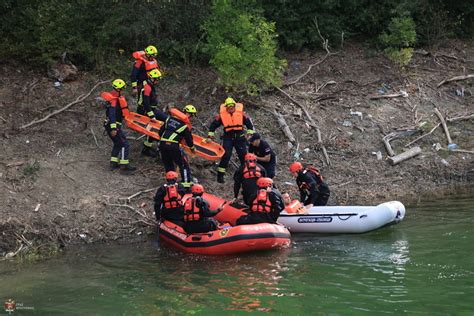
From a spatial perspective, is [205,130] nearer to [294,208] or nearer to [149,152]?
[149,152]

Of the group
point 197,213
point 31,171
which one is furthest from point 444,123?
point 31,171

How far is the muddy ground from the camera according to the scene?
14242 millimetres

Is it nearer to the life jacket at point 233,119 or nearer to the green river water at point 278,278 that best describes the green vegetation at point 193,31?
the life jacket at point 233,119

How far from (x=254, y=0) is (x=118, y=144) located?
21.1ft

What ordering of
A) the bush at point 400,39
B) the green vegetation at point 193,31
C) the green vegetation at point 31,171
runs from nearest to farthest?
the green vegetation at point 31,171 → the green vegetation at point 193,31 → the bush at point 400,39

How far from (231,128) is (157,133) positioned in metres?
1.60

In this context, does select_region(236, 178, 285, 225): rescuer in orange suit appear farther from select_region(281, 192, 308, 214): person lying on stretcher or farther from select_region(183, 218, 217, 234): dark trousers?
select_region(281, 192, 308, 214): person lying on stretcher

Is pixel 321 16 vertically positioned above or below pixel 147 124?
above

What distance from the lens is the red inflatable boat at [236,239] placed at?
12.6 m

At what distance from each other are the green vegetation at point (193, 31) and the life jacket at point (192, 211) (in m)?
5.81

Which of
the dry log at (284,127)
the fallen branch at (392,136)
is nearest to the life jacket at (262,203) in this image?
the dry log at (284,127)

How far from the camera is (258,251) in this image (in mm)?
12859

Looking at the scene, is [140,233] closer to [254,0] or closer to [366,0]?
[254,0]

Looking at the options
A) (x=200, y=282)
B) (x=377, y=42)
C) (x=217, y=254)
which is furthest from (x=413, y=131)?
(x=200, y=282)
